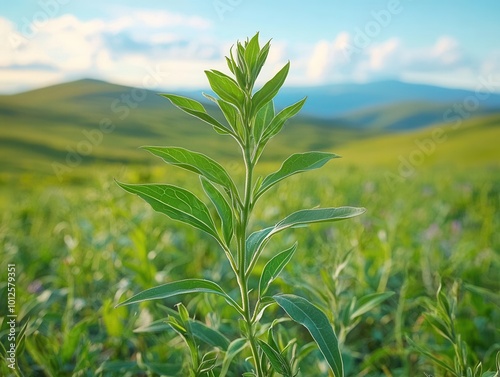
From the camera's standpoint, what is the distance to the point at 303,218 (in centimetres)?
79

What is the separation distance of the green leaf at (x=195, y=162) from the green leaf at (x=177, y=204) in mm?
43

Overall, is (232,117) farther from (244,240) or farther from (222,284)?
(222,284)

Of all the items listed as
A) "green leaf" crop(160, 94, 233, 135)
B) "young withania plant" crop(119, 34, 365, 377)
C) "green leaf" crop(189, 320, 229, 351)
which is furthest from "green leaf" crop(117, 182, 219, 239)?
"green leaf" crop(189, 320, 229, 351)

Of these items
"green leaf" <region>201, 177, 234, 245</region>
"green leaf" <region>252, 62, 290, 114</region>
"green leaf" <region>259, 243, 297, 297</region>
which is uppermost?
"green leaf" <region>252, 62, 290, 114</region>

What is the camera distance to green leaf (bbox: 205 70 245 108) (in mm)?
766

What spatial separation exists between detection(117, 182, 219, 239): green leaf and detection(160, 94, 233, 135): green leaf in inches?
4.5

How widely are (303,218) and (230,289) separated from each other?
4.33 ft

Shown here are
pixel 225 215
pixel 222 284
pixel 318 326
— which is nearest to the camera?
pixel 318 326

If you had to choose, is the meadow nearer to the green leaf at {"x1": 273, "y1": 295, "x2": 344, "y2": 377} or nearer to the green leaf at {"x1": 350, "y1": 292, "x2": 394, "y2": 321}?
the green leaf at {"x1": 350, "y1": 292, "x2": 394, "y2": 321}

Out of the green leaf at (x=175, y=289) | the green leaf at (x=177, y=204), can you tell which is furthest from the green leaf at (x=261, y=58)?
the green leaf at (x=175, y=289)

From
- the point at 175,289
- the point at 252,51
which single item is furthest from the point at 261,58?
the point at 175,289

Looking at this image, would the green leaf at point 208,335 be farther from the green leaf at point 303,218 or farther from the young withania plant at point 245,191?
the green leaf at point 303,218

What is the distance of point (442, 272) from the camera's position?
152cm

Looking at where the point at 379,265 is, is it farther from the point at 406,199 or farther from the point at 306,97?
the point at 406,199
